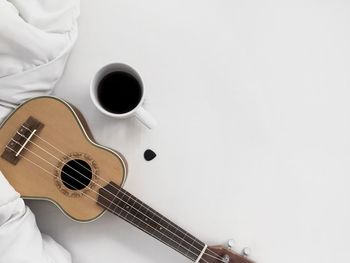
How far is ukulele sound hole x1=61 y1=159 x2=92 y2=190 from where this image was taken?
74cm

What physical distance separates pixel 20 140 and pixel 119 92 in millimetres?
206

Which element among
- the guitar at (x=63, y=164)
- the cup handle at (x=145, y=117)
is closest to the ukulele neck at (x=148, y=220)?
the guitar at (x=63, y=164)

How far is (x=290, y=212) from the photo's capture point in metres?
0.83

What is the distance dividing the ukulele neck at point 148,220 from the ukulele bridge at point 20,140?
0.55 ft

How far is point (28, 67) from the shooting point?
0.74m

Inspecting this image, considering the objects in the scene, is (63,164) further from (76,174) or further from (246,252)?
(246,252)

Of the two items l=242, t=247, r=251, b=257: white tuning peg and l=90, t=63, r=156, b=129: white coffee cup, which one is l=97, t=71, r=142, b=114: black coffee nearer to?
l=90, t=63, r=156, b=129: white coffee cup

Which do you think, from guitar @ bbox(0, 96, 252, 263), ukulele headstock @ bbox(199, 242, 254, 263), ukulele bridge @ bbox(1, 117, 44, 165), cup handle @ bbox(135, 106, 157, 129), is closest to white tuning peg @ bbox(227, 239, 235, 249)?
ukulele headstock @ bbox(199, 242, 254, 263)

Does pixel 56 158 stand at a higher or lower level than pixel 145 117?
lower

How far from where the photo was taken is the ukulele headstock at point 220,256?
774 mm

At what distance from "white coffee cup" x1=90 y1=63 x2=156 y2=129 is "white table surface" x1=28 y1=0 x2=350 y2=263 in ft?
0.23

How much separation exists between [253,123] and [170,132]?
0.18m

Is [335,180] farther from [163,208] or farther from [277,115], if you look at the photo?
[163,208]

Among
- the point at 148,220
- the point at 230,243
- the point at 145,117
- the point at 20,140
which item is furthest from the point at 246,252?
the point at 20,140
